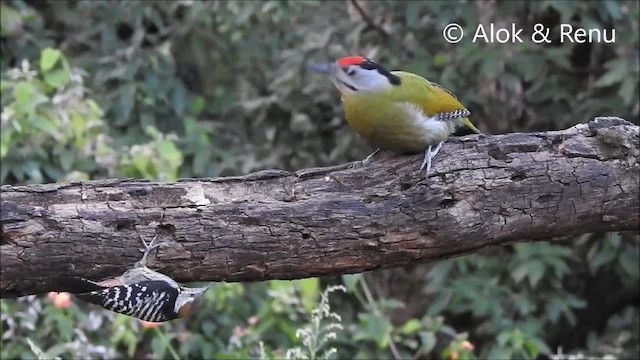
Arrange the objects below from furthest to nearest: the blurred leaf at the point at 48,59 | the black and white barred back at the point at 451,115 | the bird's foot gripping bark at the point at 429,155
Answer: the blurred leaf at the point at 48,59 → the black and white barred back at the point at 451,115 → the bird's foot gripping bark at the point at 429,155

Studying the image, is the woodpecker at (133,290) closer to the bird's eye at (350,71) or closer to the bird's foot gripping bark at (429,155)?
the bird's foot gripping bark at (429,155)

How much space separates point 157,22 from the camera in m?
4.14

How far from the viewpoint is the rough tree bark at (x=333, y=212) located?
74.3 inches

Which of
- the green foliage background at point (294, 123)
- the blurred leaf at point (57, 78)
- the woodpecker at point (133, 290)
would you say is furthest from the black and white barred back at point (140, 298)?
the blurred leaf at point (57, 78)

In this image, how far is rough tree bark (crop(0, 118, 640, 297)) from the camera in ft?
6.19

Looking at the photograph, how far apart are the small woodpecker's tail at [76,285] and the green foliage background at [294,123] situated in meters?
1.20

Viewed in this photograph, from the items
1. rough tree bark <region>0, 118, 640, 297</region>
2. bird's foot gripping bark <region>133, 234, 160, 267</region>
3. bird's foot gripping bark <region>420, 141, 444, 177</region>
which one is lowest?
bird's foot gripping bark <region>133, 234, 160, 267</region>

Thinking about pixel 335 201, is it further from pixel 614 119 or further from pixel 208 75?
pixel 208 75

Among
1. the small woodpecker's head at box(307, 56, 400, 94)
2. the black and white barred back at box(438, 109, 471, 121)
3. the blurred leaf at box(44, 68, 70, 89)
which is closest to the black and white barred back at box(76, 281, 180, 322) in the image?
the small woodpecker's head at box(307, 56, 400, 94)

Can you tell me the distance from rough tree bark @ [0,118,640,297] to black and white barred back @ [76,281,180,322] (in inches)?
1.6

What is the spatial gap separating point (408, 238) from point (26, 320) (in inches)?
63.9

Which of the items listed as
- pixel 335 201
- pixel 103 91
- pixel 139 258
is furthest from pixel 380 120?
pixel 103 91

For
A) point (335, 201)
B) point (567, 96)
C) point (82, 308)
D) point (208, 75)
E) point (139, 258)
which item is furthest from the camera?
point (208, 75)

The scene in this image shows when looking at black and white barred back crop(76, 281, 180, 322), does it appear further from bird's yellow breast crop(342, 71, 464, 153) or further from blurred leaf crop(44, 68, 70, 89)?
blurred leaf crop(44, 68, 70, 89)
